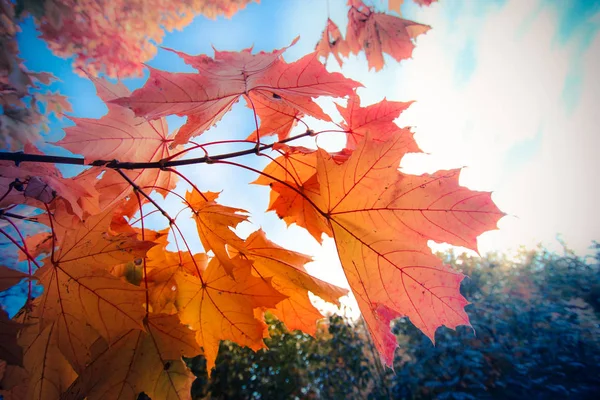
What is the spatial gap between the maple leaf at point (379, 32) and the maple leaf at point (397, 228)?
1580 millimetres

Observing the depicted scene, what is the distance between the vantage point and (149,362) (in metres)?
0.50

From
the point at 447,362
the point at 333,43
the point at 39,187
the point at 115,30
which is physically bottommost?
the point at 447,362

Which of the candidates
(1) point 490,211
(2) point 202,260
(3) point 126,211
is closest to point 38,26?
(3) point 126,211

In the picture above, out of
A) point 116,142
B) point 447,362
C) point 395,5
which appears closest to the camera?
point 116,142

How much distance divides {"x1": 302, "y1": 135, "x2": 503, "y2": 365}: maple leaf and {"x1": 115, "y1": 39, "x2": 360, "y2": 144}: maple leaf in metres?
0.13

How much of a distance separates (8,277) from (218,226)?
0.93 feet

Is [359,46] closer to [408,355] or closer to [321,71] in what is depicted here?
[321,71]

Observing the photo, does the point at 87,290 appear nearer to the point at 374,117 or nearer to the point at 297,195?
the point at 297,195

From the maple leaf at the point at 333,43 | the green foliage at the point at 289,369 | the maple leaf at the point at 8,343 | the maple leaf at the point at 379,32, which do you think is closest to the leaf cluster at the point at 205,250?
the maple leaf at the point at 8,343

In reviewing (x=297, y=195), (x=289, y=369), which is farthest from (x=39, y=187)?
(x=289, y=369)

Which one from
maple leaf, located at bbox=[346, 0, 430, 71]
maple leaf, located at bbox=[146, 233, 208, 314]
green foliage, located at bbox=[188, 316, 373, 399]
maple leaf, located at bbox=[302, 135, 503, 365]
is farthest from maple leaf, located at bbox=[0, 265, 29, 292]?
green foliage, located at bbox=[188, 316, 373, 399]

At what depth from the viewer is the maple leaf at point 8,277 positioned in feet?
1.24

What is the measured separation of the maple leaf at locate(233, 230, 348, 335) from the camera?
520 mm

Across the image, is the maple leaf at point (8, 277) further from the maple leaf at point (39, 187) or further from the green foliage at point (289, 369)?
the green foliage at point (289, 369)
